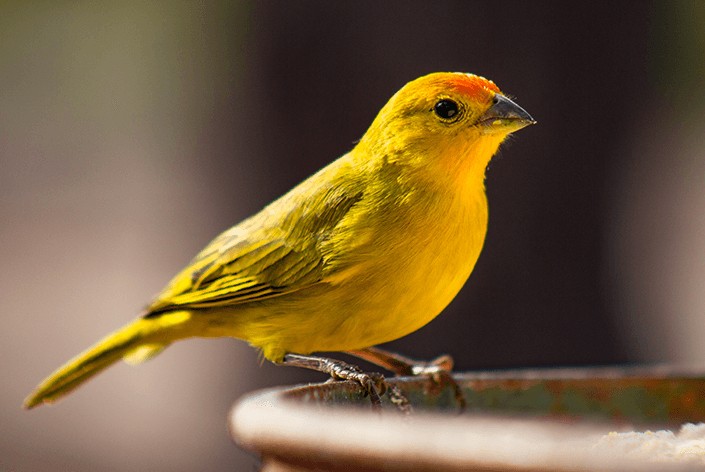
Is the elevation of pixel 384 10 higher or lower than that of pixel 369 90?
higher

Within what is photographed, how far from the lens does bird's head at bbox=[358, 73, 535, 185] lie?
258 cm

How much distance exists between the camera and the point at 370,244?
2559mm

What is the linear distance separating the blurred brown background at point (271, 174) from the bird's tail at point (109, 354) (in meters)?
1.99

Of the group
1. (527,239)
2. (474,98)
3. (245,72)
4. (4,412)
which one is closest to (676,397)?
(474,98)

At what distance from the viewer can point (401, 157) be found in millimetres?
2715

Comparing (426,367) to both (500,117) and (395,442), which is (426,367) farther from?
(395,442)

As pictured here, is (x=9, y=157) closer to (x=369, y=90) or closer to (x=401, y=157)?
(x=369, y=90)

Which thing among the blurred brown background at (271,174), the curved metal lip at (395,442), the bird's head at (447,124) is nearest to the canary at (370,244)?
the bird's head at (447,124)

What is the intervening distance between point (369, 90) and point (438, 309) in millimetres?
2962

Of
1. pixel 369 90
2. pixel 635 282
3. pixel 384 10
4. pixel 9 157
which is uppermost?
pixel 9 157

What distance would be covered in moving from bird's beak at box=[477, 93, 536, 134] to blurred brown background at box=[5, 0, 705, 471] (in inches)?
71.1

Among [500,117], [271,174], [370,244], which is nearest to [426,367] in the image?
[370,244]

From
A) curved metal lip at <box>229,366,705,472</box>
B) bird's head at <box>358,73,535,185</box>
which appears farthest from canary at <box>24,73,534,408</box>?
curved metal lip at <box>229,366,705,472</box>

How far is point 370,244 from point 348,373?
401 mm
